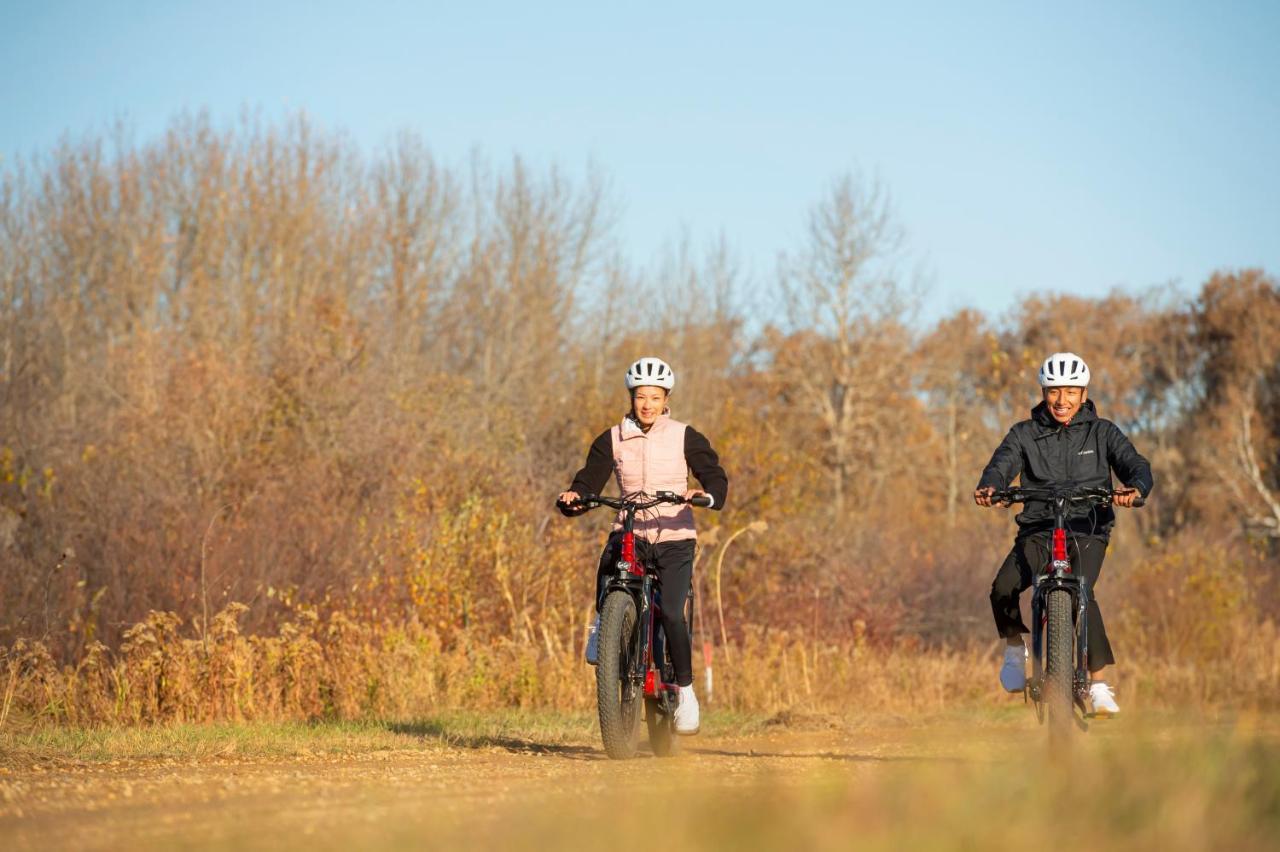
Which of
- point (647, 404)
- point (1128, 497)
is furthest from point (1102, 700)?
point (647, 404)

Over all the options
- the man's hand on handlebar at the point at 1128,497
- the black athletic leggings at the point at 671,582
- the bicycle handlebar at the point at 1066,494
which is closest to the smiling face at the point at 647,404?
the black athletic leggings at the point at 671,582

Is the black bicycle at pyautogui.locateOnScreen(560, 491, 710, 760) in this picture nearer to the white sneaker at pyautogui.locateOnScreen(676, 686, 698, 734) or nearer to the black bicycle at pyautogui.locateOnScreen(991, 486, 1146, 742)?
the white sneaker at pyautogui.locateOnScreen(676, 686, 698, 734)

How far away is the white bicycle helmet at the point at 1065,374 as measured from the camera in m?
10.2

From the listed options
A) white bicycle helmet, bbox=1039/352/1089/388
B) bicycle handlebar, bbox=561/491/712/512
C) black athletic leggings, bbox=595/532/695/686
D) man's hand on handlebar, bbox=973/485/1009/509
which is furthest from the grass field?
white bicycle helmet, bbox=1039/352/1089/388

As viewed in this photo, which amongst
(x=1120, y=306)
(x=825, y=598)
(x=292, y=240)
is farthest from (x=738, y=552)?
(x=1120, y=306)

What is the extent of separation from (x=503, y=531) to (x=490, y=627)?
4.52ft

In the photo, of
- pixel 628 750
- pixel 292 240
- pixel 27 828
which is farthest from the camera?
pixel 292 240

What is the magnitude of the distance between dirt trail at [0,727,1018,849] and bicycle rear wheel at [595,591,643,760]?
148 mm

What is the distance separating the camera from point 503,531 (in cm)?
1905

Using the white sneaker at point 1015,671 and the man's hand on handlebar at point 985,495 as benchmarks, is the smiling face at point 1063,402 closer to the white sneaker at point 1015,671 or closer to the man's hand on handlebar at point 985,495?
the man's hand on handlebar at point 985,495

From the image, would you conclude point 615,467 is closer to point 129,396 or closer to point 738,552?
point 738,552

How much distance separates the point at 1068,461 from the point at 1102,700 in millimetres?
1557

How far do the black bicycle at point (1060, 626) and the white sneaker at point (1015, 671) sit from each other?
11cm

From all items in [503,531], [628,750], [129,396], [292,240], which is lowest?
[628,750]
